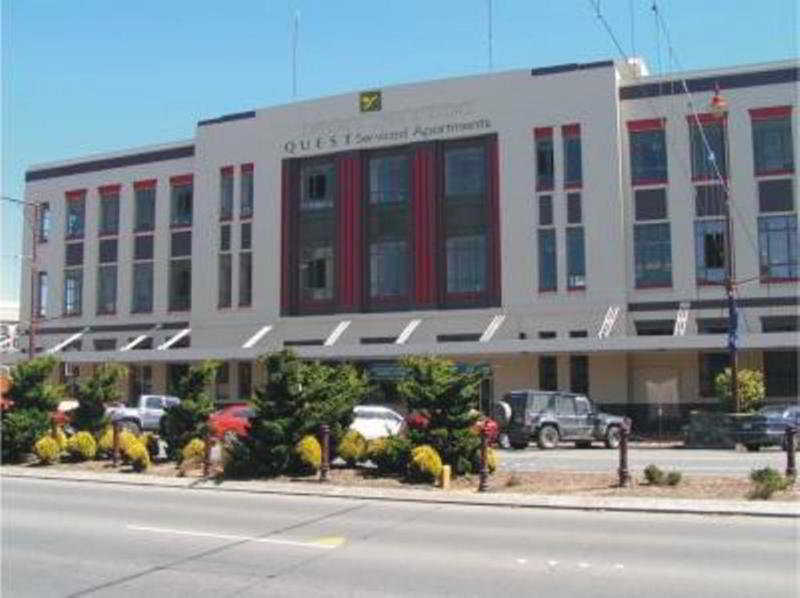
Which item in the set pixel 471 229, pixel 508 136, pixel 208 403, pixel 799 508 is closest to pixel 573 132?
pixel 508 136

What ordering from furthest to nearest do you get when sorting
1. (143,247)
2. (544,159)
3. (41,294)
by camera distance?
1. (41,294)
2. (143,247)
3. (544,159)

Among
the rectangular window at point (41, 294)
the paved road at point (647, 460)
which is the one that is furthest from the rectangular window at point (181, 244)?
the paved road at point (647, 460)

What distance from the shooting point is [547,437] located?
3334 cm

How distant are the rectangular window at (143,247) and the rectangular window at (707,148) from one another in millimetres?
27718

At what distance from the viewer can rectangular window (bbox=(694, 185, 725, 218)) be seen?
42.8m

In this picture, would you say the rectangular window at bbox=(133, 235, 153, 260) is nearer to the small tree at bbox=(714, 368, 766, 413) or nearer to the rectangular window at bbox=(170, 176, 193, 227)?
the rectangular window at bbox=(170, 176, 193, 227)

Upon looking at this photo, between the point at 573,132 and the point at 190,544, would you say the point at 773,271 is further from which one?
the point at 190,544

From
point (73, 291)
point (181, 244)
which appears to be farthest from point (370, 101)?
point (73, 291)

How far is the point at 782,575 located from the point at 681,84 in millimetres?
35900

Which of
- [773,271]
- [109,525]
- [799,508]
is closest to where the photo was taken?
[109,525]

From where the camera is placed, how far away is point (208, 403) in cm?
2403

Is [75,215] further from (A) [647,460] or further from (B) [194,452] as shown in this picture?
(A) [647,460]

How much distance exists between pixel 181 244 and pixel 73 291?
794 cm

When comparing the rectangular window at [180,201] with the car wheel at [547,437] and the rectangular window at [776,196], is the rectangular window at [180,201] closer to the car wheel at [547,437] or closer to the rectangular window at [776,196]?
the car wheel at [547,437]
